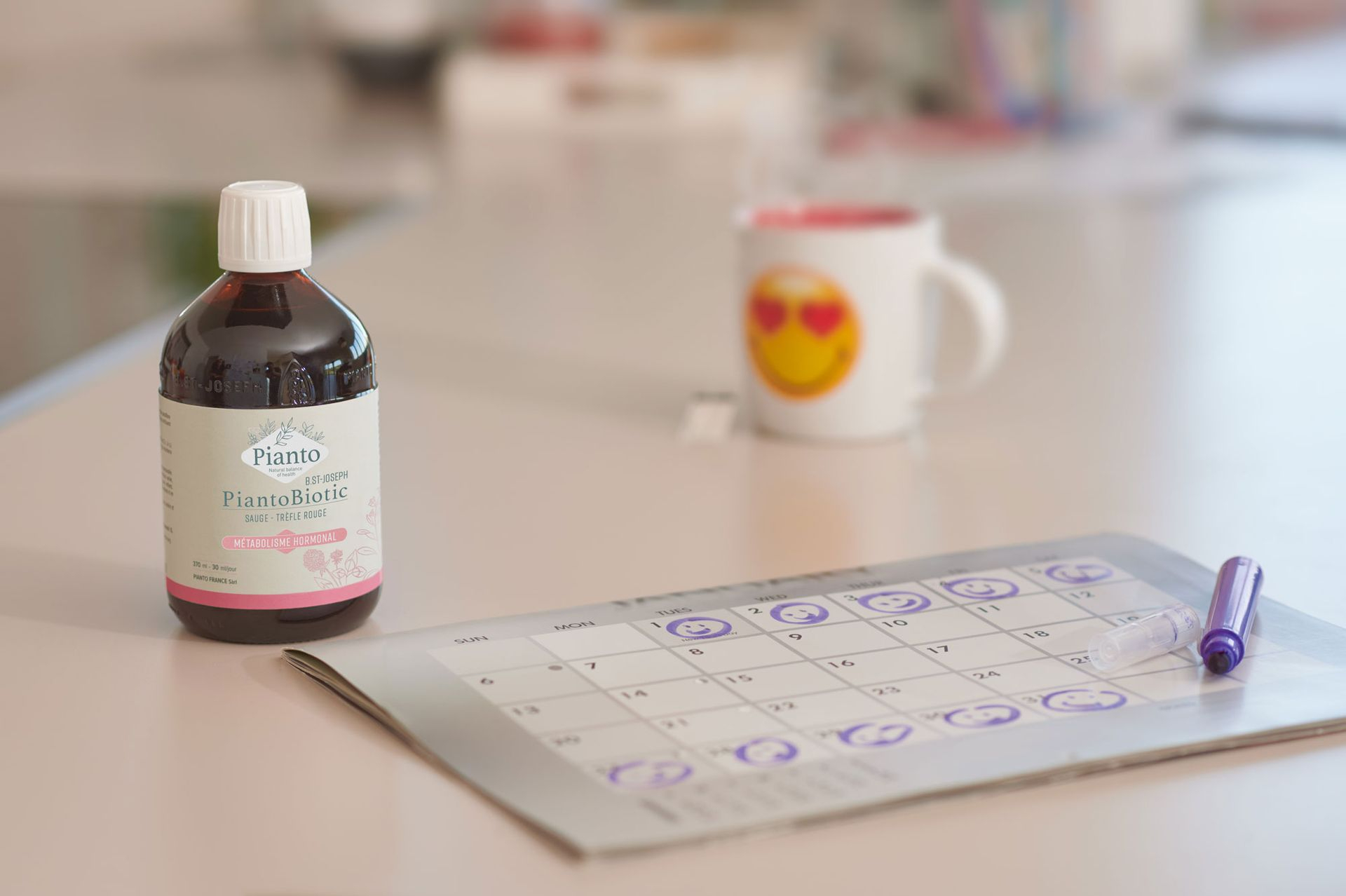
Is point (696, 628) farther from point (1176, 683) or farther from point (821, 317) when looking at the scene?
point (821, 317)

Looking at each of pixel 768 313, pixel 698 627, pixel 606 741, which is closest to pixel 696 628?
pixel 698 627

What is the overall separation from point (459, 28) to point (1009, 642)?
227cm

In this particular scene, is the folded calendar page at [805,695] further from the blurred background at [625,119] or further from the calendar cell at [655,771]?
the blurred background at [625,119]

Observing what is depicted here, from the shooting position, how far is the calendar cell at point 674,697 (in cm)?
54

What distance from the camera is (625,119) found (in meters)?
2.01

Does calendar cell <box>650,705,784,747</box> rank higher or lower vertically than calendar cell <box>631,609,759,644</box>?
lower

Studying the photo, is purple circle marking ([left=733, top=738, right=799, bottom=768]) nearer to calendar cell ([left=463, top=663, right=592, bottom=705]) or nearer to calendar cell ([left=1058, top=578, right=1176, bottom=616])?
calendar cell ([left=463, top=663, right=592, bottom=705])

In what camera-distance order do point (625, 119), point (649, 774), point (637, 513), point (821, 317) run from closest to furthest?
point (649, 774) → point (637, 513) → point (821, 317) → point (625, 119)

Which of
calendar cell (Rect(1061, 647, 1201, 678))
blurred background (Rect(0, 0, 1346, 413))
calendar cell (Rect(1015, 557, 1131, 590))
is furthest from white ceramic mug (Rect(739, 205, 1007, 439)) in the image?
blurred background (Rect(0, 0, 1346, 413))

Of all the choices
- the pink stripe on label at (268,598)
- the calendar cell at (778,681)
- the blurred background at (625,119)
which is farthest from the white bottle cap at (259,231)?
the blurred background at (625,119)

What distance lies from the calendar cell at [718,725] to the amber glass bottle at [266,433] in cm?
14

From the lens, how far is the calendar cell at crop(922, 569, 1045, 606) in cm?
→ 65

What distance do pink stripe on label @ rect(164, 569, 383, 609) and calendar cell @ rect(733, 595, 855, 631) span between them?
0.50ft

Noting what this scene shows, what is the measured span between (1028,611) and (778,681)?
5.0 inches
